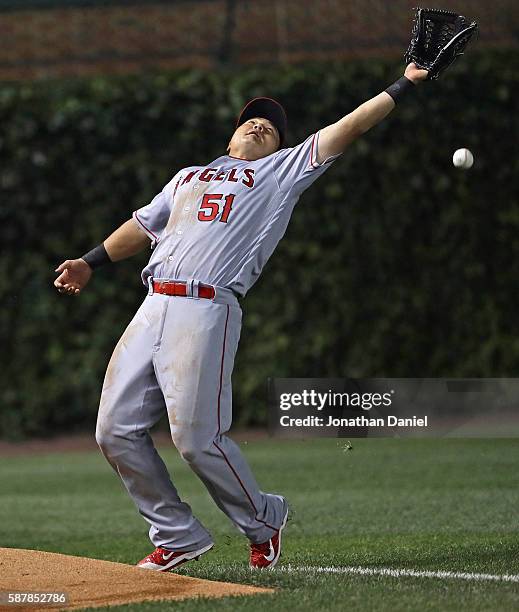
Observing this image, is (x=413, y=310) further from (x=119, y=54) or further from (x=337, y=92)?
(x=119, y=54)

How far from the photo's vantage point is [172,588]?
4.96 m

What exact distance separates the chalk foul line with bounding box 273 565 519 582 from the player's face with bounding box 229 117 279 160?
190cm

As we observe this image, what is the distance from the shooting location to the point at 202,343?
5.29m

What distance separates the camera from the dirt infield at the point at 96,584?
480 cm

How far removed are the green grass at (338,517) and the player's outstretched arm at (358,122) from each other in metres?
1.85

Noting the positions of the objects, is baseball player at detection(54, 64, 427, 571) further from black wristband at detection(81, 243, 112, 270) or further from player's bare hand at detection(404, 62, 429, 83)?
black wristband at detection(81, 243, 112, 270)

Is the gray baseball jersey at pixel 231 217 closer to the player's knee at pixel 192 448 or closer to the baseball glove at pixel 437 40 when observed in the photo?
the baseball glove at pixel 437 40

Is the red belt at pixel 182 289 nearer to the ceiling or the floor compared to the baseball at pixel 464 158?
nearer to the floor

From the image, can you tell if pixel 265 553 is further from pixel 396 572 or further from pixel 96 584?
pixel 96 584

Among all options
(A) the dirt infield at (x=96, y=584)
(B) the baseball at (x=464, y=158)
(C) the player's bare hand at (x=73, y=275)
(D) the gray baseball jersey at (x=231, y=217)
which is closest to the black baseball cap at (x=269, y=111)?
(D) the gray baseball jersey at (x=231, y=217)

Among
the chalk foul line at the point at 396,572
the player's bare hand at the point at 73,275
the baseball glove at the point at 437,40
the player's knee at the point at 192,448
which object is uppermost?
the baseball glove at the point at 437,40

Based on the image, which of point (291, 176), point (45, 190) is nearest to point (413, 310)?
point (45, 190)

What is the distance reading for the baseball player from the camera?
5.31m

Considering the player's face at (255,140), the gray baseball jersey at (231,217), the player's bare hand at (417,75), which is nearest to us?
the gray baseball jersey at (231,217)
